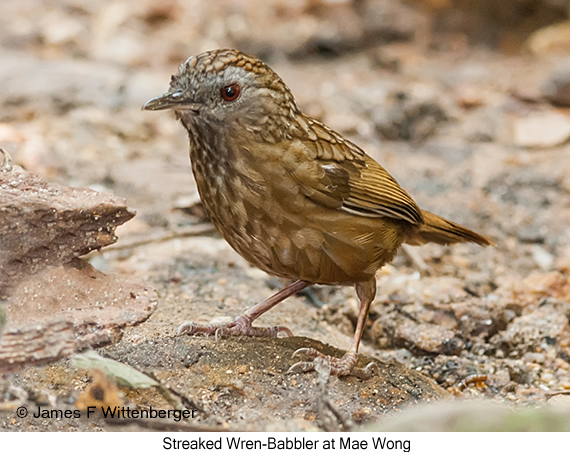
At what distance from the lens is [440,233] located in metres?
3.94

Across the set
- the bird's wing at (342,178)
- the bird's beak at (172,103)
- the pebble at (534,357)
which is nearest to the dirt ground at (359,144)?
the pebble at (534,357)

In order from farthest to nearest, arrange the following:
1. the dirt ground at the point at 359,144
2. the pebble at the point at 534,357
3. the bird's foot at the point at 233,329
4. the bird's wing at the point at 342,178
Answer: the pebble at the point at 534,357 → the bird's foot at the point at 233,329 → the bird's wing at the point at 342,178 → the dirt ground at the point at 359,144

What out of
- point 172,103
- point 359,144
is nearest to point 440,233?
point 172,103

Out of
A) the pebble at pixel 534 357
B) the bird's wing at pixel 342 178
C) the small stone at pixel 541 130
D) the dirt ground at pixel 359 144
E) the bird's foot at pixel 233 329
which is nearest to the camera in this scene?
the dirt ground at pixel 359 144

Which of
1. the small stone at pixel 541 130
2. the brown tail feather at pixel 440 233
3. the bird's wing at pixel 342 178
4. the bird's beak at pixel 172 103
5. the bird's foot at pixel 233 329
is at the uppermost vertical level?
the small stone at pixel 541 130

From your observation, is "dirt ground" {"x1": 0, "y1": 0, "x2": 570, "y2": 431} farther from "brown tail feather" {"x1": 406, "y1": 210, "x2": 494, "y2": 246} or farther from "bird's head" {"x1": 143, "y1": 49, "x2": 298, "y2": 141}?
"bird's head" {"x1": 143, "y1": 49, "x2": 298, "y2": 141}

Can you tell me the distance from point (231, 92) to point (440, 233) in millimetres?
1542

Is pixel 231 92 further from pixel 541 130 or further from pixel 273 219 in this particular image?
pixel 541 130

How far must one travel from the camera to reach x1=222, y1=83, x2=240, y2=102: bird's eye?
2895mm

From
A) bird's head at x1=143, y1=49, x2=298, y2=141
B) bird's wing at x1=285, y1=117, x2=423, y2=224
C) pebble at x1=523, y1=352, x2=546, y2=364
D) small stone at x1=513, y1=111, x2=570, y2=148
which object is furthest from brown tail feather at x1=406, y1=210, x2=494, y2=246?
small stone at x1=513, y1=111, x2=570, y2=148

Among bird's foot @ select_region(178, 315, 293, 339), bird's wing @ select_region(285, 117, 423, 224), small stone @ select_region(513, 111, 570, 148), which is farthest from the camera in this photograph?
small stone @ select_region(513, 111, 570, 148)

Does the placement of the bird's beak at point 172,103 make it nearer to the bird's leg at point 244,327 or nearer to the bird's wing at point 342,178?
the bird's wing at point 342,178

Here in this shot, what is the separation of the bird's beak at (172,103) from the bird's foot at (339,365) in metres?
1.07

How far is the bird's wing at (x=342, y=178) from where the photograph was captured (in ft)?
10.2
